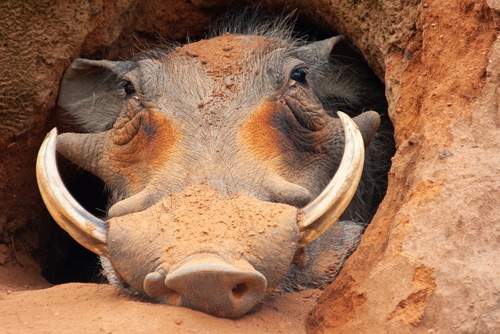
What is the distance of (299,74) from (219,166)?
106cm

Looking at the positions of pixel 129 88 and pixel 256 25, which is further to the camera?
pixel 256 25

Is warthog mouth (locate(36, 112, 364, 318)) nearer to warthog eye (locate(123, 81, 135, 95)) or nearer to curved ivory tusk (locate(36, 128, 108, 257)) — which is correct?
curved ivory tusk (locate(36, 128, 108, 257))

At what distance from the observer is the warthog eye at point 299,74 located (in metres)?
4.54

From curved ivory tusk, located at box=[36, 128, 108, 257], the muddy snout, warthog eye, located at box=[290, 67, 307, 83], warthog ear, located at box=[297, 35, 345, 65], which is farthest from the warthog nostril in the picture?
warthog ear, located at box=[297, 35, 345, 65]

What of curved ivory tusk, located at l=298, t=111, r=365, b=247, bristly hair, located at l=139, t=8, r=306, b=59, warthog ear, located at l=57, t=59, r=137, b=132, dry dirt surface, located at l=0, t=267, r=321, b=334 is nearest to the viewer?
dry dirt surface, located at l=0, t=267, r=321, b=334

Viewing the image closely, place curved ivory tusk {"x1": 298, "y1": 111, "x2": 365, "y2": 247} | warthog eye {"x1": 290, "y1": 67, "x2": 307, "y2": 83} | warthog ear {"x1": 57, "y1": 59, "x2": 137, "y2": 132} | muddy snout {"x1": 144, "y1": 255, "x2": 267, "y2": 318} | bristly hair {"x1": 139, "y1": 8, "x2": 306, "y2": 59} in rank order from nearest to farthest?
muddy snout {"x1": 144, "y1": 255, "x2": 267, "y2": 318} < curved ivory tusk {"x1": 298, "y1": 111, "x2": 365, "y2": 247} < warthog eye {"x1": 290, "y1": 67, "x2": 307, "y2": 83} < warthog ear {"x1": 57, "y1": 59, "x2": 137, "y2": 132} < bristly hair {"x1": 139, "y1": 8, "x2": 306, "y2": 59}

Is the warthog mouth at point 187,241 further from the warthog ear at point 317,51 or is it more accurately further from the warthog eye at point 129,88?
the warthog ear at point 317,51

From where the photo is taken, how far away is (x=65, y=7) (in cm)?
477

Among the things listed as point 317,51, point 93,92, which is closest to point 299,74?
point 317,51

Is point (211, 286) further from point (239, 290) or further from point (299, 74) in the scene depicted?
point (299, 74)

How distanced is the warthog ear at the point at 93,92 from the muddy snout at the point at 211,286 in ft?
7.16

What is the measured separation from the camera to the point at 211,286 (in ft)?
9.46

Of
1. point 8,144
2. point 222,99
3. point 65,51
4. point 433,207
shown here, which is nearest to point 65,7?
point 65,51

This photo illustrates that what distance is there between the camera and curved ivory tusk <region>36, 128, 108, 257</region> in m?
3.32
